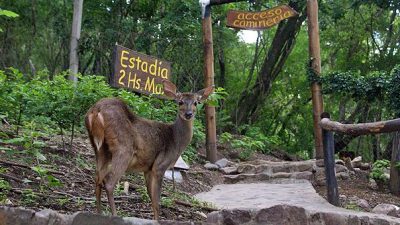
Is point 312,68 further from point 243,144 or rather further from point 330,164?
point 330,164

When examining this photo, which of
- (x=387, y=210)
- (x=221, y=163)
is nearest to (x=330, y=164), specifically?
(x=387, y=210)

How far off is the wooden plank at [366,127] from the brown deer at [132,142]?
5.70 ft

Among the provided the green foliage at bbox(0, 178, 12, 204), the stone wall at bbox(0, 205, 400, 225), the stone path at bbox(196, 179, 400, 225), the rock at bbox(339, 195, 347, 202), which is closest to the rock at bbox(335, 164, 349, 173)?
the stone path at bbox(196, 179, 400, 225)

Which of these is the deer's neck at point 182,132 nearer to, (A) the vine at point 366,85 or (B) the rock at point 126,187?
(B) the rock at point 126,187

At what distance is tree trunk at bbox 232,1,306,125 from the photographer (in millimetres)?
19156

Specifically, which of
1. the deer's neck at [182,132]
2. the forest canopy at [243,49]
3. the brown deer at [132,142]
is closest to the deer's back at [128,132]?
the brown deer at [132,142]

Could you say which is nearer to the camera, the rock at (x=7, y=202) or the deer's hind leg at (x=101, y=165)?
the rock at (x=7, y=202)

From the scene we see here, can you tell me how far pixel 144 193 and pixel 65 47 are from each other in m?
17.9

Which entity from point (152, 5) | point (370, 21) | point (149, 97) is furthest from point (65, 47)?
point (149, 97)

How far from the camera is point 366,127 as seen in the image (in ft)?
18.8

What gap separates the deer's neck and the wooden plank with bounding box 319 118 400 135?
5.98 feet

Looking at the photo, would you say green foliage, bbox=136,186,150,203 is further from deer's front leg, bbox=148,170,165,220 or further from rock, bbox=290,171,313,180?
rock, bbox=290,171,313,180

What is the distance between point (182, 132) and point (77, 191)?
1.38 m

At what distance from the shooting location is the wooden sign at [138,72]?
789cm
